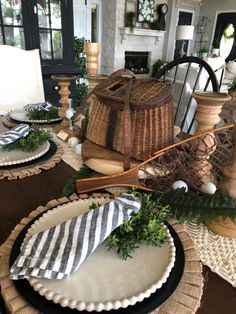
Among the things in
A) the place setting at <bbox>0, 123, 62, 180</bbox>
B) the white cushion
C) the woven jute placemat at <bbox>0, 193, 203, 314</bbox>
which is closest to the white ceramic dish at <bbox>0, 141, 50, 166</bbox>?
the place setting at <bbox>0, 123, 62, 180</bbox>

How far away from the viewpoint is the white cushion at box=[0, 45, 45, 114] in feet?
5.22

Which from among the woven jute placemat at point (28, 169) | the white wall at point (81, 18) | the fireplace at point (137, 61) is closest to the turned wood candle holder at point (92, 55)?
the woven jute placemat at point (28, 169)

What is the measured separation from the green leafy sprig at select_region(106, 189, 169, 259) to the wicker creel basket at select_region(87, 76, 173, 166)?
7.0 inches

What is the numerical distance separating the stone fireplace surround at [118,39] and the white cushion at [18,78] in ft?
13.9

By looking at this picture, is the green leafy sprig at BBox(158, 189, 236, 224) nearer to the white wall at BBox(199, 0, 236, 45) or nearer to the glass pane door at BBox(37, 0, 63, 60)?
the glass pane door at BBox(37, 0, 63, 60)

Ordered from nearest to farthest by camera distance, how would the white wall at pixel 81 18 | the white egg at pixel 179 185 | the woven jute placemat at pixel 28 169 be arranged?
1. the white egg at pixel 179 185
2. the woven jute placemat at pixel 28 169
3. the white wall at pixel 81 18

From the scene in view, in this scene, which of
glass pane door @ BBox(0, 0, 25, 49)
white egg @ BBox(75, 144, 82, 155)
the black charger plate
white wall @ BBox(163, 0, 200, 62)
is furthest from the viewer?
white wall @ BBox(163, 0, 200, 62)

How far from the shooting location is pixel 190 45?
7484 mm

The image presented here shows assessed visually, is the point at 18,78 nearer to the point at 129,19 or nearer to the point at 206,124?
the point at 206,124

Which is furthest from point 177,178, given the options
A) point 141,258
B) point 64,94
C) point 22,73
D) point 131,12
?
point 131,12

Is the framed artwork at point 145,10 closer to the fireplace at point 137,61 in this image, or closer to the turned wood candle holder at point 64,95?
the fireplace at point 137,61

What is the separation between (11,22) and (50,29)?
0.34m

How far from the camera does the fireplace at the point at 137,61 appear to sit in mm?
6125

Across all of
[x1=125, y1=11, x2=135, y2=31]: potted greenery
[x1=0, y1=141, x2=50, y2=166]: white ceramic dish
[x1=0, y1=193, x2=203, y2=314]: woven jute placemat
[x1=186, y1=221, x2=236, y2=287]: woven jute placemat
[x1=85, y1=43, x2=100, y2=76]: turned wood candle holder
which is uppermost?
[x1=125, y1=11, x2=135, y2=31]: potted greenery
